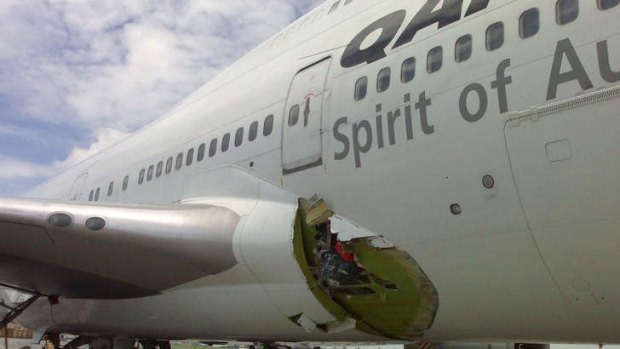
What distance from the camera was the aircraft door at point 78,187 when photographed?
466 inches

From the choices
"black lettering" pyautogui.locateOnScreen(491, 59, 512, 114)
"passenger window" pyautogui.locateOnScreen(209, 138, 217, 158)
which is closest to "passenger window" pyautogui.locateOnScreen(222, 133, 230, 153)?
"passenger window" pyautogui.locateOnScreen(209, 138, 217, 158)

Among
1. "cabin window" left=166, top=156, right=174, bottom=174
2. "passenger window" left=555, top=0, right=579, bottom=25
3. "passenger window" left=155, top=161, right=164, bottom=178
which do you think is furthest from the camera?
"passenger window" left=155, top=161, right=164, bottom=178

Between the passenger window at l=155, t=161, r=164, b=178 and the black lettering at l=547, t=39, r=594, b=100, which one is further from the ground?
the passenger window at l=155, t=161, r=164, b=178

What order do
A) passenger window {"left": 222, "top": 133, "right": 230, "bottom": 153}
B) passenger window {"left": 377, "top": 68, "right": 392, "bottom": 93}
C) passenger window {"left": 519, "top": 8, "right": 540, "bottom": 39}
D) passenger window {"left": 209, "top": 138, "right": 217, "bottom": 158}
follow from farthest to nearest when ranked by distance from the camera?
1. passenger window {"left": 209, "top": 138, "right": 217, "bottom": 158}
2. passenger window {"left": 222, "top": 133, "right": 230, "bottom": 153}
3. passenger window {"left": 377, "top": 68, "right": 392, "bottom": 93}
4. passenger window {"left": 519, "top": 8, "right": 540, "bottom": 39}

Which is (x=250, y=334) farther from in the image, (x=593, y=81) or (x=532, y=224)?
(x=593, y=81)

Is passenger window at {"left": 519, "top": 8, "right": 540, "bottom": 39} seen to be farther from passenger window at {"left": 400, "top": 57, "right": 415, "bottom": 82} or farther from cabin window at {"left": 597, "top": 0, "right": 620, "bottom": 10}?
passenger window at {"left": 400, "top": 57, "right": 415, "bottom": 82}

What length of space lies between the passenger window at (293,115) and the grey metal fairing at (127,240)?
1.12 m

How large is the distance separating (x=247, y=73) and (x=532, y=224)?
478 centimetres

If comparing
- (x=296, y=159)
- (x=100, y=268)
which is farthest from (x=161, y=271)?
(x=296, y=159)

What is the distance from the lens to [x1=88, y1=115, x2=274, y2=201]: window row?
6816 millimetres

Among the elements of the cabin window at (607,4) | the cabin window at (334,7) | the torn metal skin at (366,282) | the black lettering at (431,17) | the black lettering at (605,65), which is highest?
the cabin window at (334,7)

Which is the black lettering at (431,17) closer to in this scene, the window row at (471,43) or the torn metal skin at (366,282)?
the window row at (471,43)

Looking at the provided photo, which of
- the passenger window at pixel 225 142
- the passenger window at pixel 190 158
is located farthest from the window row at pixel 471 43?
the passenger window at pixel 190 158

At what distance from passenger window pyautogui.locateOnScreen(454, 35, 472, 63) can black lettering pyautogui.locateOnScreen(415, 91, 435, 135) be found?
364 millimetres
